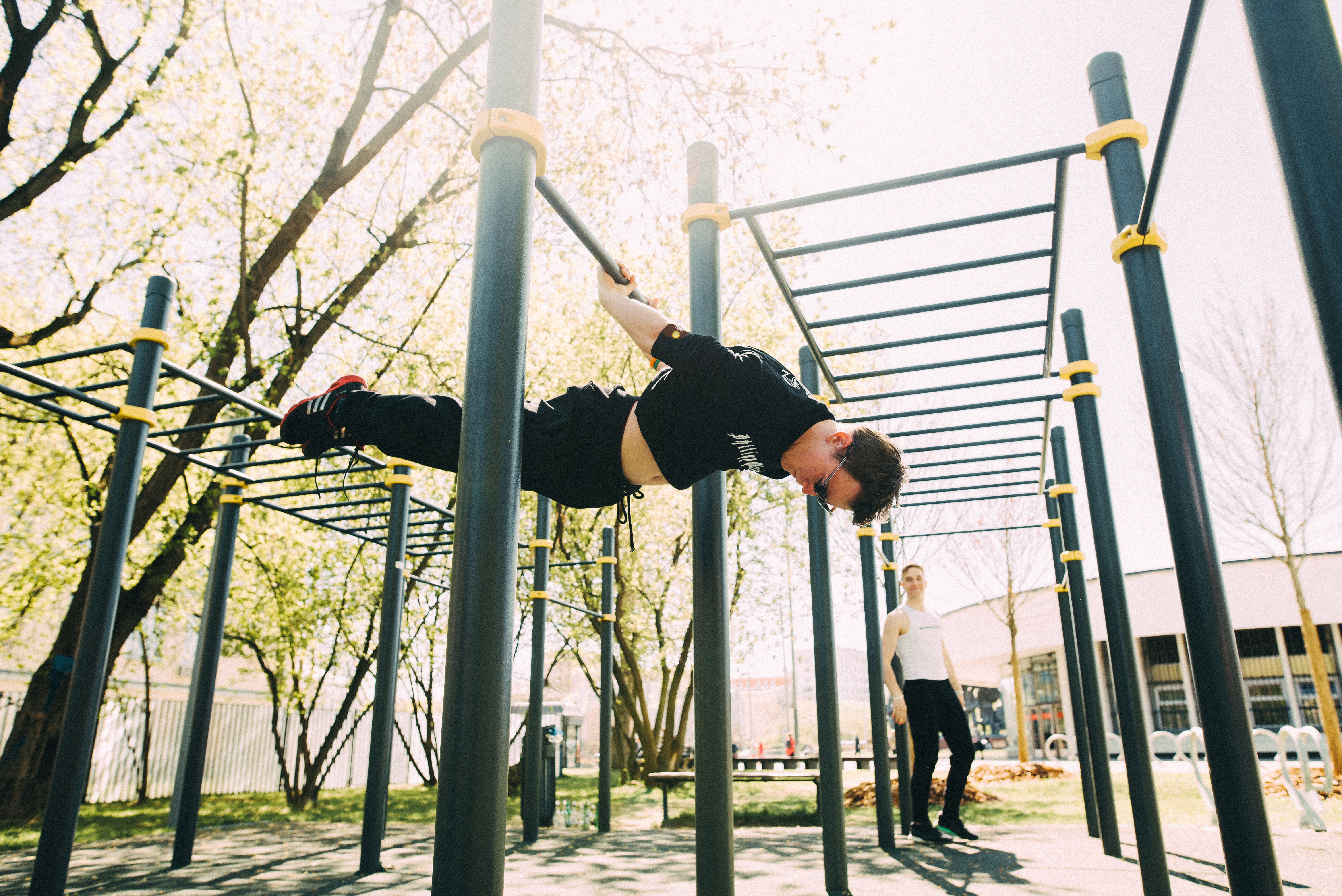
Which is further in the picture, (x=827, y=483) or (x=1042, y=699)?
(x=1042, y=699)

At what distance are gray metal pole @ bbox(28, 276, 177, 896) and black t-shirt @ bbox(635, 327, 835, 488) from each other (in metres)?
2.57

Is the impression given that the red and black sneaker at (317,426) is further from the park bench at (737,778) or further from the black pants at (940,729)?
the park bench at (737,778)

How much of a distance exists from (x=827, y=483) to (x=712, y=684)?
715 millimetres

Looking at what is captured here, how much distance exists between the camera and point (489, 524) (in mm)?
1460

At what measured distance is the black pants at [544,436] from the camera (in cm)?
244

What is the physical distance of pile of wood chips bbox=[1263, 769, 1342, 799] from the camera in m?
6.75

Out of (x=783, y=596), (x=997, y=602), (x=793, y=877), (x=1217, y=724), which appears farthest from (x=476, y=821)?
(x=997, y=602)

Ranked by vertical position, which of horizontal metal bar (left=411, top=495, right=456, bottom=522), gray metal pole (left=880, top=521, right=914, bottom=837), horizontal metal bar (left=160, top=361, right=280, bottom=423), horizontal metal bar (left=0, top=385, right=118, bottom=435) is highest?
horizontal metal bar (left=160, top=361, right=280, bottom=423)

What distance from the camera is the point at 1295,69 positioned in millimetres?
1023

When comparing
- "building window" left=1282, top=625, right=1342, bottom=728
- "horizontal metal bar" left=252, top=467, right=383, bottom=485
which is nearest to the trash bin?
"horizontal metal bar" left=252, top=467, right=383, bottom=485

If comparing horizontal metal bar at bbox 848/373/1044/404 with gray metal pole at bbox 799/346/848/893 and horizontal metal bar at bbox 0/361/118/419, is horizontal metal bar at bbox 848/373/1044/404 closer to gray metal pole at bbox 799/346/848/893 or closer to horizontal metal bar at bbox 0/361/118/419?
gray metal pole at bbox 799/346/848/893

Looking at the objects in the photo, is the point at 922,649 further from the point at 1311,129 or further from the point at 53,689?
the point at 53,689

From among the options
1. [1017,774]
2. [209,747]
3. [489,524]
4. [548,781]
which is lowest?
[1017,774]

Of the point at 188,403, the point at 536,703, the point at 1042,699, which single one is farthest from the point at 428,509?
the point at 1042,699
